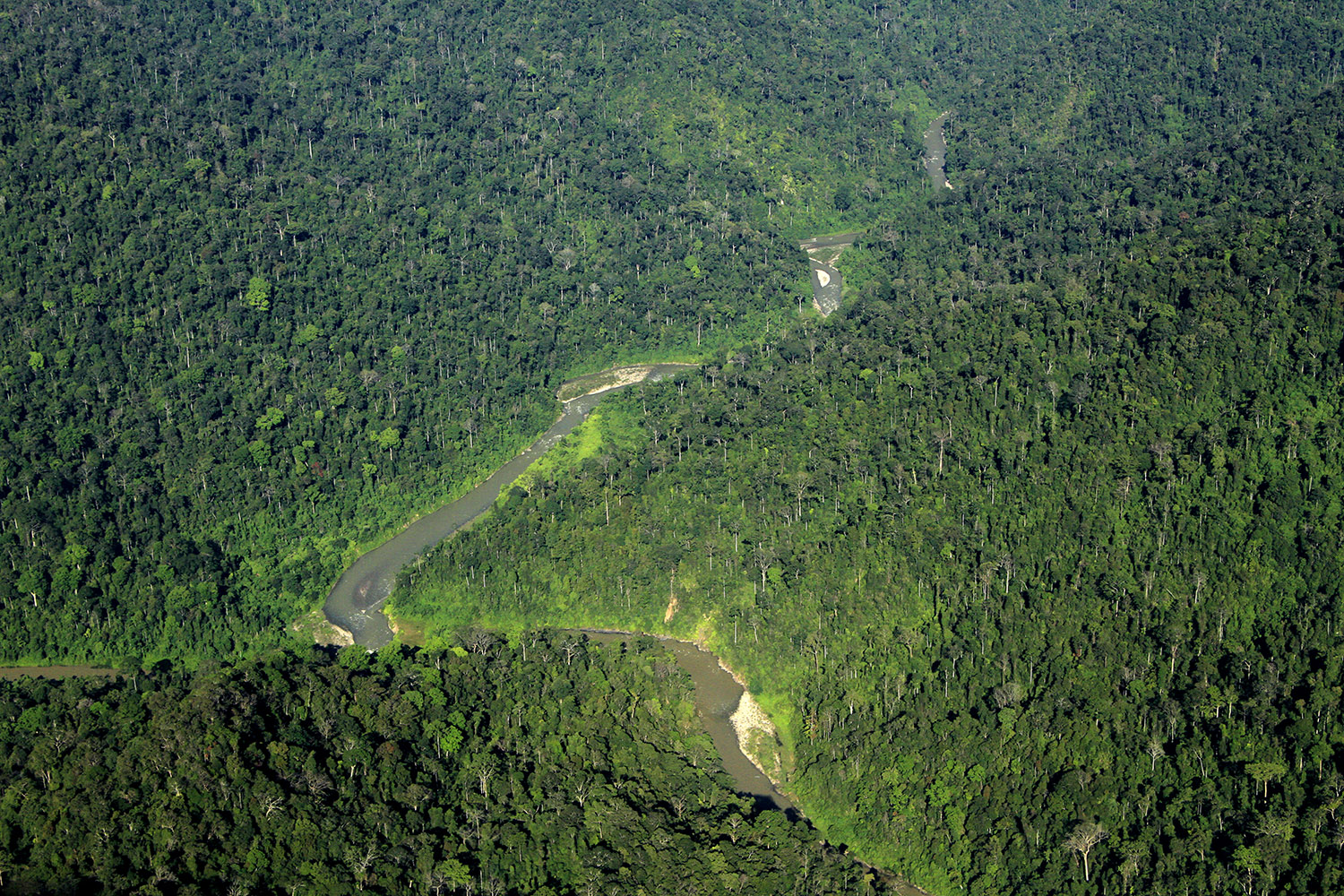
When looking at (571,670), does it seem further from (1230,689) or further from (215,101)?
(215,101)

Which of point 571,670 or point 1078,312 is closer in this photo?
point 571,670

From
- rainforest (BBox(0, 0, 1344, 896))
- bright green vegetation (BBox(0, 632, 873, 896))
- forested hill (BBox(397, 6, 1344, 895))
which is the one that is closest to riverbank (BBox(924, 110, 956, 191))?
rainforest (BBox(0, 0, 1344, 896))

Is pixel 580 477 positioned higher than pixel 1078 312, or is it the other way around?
pixel 1078 312

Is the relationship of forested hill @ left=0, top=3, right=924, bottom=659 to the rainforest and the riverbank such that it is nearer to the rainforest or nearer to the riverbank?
the rainforest

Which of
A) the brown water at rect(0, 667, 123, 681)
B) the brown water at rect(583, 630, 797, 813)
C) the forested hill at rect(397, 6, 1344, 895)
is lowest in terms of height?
the brown water at rect(583, 630, 797, 813)

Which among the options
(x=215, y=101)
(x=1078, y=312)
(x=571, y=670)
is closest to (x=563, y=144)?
(x=215, y=101)
